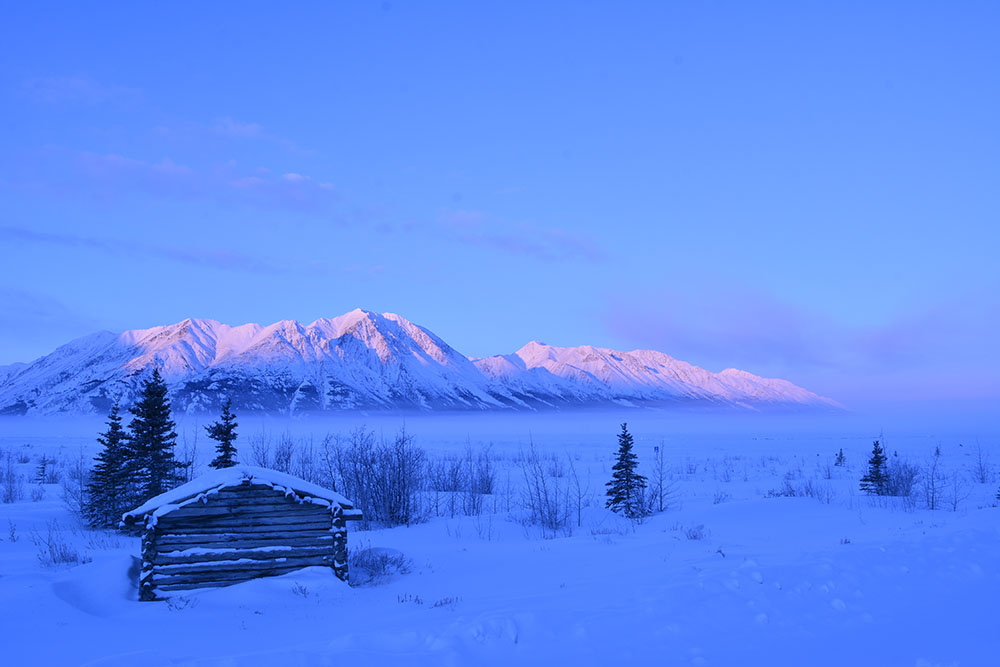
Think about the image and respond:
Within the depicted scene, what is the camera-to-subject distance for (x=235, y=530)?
12.0 m

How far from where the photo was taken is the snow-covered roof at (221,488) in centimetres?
1167

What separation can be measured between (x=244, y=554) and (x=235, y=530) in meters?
0.48

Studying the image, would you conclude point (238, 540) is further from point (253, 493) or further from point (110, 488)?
point (110, 488)

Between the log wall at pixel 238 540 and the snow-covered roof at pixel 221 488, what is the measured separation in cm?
12

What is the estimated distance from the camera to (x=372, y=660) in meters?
7.41

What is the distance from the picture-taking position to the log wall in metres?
11.6

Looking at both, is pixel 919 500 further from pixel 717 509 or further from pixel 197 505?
pixel 197 505

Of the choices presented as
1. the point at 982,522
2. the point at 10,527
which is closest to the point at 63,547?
the point at 10,527

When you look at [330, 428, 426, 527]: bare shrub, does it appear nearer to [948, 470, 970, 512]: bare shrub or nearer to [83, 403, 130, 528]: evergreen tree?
[83, 403, 130, 528]: evergreen tree

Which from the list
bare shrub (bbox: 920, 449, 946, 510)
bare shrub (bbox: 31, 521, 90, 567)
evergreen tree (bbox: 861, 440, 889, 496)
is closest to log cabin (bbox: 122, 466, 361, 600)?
bare shrub (bbox: 31, 521, 90, 567)

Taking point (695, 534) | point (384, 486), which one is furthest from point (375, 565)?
point (384, 486)

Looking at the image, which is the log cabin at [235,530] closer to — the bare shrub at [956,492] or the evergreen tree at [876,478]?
the bare shrub at [956,492]

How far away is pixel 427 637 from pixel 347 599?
12.3 feet

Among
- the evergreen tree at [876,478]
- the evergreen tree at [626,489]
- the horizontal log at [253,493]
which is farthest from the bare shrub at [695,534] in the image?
the evergreen tree at [876,478]
